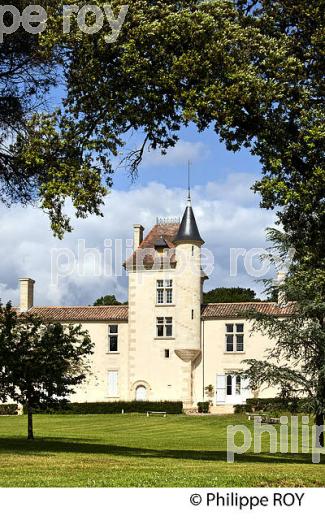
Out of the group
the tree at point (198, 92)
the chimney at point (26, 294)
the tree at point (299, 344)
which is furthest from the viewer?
the chimney at point (26, 294)

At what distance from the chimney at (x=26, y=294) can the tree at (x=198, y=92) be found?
42.8 meters

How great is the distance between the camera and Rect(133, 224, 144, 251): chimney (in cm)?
5972

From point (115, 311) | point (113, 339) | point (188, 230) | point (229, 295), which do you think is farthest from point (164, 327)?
point (229, 295)

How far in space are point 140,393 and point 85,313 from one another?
6935 millimetres

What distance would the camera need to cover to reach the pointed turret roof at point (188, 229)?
187 feet

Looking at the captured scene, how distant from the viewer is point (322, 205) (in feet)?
56.0

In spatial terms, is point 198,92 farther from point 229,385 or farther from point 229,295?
point 229,295

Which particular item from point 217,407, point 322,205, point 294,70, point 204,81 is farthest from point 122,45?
point 217,407

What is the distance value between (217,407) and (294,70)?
3996 cm

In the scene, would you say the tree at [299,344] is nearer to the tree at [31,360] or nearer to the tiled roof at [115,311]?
the tree at [31,360]

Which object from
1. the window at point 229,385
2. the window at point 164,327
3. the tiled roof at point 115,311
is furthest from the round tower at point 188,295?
the window at point 229,385

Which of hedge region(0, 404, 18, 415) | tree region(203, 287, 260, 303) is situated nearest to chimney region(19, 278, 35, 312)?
hedge region(0, 404, 18, 415)

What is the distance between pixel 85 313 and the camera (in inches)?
2341

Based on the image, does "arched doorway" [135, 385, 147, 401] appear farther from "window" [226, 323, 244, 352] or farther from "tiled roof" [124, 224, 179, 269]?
"tiled roof" [124, 224, 179, 269]
